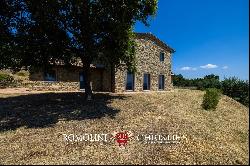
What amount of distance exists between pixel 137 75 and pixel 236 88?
15596 mm

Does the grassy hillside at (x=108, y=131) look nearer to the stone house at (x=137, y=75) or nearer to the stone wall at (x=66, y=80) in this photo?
the stone wall at (x=66, y=80)

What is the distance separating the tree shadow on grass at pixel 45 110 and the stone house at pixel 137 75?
783cm

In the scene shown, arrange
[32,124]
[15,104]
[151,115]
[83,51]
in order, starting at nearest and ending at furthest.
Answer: [32,124] < [151,115] < [15,104] < [83,51]

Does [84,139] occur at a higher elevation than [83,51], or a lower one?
lower

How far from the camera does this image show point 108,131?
47.8 feet

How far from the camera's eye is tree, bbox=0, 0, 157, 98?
20344 millimetres

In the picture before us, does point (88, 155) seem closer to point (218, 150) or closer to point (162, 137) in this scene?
point (162, 137)

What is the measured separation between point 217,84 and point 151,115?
29870 millimetres

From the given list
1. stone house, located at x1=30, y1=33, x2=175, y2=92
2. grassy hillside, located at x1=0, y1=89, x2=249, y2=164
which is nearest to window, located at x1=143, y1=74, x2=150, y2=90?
stone house, located at x1=30, y1=33, x2=175, y2=92

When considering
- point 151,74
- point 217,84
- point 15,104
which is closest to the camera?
point 15,104

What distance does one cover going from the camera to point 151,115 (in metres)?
18.6

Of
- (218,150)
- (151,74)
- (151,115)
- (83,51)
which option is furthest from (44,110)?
(151,74)

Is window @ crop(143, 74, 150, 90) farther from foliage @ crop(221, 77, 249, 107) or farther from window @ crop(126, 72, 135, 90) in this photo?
foliage @ crop(221, 77, 249, 107)

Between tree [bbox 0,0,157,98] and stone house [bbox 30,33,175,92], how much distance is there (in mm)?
8468
